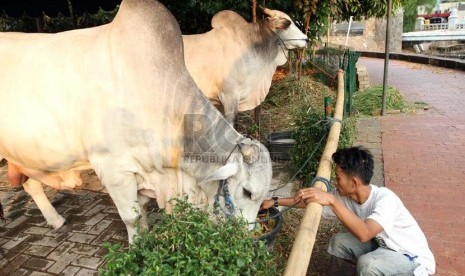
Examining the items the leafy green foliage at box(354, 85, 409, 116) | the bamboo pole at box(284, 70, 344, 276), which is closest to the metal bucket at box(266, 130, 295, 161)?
the bamboo pole at box(284, 70, 344, 276)

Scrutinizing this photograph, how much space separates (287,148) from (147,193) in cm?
202

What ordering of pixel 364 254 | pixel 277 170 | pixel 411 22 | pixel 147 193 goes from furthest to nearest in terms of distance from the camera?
pixel 411 22 → pixel 277 170 → pixel 147 193 → pixel 364 254

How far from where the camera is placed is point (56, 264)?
2777 mm

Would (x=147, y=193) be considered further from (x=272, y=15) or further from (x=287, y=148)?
(x=272, y=15)

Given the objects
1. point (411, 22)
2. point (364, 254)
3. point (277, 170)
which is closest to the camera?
point (364, 254)

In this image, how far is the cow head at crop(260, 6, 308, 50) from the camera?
4.43m

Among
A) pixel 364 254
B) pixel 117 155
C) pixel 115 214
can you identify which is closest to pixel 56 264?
pixel 115 214

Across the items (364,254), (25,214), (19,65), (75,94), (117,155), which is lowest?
(25,214)

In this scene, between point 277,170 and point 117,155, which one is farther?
point 277,170

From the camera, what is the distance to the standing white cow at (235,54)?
4.25 metres

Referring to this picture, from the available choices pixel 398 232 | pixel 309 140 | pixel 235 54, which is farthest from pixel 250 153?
pixel 235 54

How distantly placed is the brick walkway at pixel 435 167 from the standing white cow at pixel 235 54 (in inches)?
66.1

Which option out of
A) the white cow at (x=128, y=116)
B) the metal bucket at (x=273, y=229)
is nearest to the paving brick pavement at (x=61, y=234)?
the white cow at (x=128, y=116)

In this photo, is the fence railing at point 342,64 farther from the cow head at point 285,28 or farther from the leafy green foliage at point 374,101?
the cow head at point 285,28
